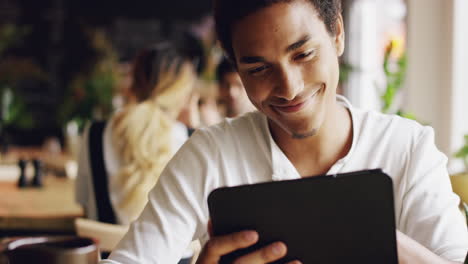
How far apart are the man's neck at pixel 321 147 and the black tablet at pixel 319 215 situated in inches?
12.9

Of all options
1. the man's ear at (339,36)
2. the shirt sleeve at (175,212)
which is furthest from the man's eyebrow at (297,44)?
the shirt sleeve at (175,212)

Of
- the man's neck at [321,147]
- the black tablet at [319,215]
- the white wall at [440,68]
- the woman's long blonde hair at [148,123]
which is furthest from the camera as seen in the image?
the white wall at [440,68]

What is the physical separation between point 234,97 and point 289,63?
1931 mm

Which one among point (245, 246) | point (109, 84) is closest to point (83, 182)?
point (245, 246)

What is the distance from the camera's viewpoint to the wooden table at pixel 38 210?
2.33m

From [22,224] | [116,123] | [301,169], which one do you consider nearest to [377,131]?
[301,169]

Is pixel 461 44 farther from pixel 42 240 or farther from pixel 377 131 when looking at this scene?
pixel 42 240

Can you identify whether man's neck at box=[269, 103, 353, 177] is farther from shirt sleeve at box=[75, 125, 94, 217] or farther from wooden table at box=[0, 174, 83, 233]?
wooden table at box=[0, 174, 83, 233]

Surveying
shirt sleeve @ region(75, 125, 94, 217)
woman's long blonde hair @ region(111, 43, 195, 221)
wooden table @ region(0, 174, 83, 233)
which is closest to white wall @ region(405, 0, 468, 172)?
woman's long blonde hair @ region(111, 43, 195, 221)

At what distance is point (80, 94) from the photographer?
6.81 m

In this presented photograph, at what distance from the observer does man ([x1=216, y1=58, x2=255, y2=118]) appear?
295 cm

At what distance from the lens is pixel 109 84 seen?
A: 6410mm

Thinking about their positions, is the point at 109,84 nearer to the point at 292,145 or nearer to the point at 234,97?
the point at 234,97

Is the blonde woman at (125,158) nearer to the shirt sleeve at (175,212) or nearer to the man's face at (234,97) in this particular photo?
the man's face at (234,97)
